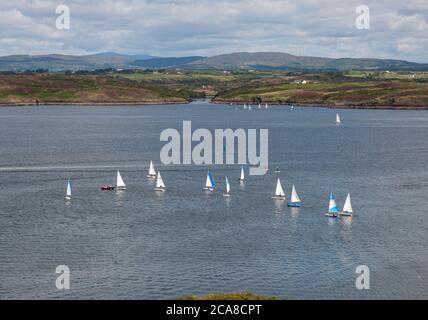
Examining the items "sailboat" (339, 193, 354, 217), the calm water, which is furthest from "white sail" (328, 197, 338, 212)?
the calm water

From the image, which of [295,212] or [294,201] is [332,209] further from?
[294,201]

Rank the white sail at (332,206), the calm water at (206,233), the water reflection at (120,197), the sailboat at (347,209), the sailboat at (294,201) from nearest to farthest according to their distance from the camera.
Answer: the calm water at (206,233) < the white sail at (332,206) < the sailboat at (347,209) < the sailboat at (294,201) < the water reflection at (120,197)

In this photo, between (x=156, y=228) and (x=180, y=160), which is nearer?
(x=156, y=228)

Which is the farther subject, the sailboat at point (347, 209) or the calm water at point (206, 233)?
the sailboat at point (347, 209)

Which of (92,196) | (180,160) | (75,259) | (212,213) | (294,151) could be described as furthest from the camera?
(294,151)

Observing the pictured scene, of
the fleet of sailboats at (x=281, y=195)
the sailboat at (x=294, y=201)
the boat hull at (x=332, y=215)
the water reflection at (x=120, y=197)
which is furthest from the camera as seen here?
the water reflection at (x=120, y=197)

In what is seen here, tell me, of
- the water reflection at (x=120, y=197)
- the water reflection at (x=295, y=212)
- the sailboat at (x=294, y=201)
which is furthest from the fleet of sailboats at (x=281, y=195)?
the water reflection at (x=120, y=197)

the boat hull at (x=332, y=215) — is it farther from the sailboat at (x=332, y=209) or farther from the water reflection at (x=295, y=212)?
the water reflection at (x=295, y=212)
